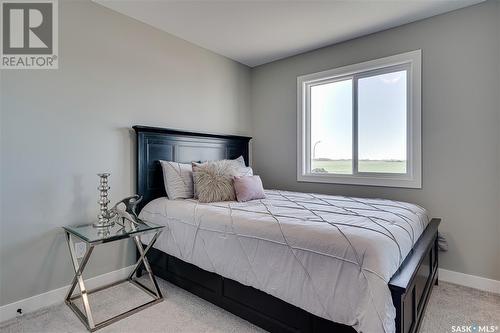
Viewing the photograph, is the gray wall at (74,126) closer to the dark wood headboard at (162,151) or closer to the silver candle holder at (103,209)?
the dark wood headboard at (162,151)

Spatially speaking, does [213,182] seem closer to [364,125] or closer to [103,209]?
[103,209]

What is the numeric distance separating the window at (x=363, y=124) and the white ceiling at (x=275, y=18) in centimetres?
41

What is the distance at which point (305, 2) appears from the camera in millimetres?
2398

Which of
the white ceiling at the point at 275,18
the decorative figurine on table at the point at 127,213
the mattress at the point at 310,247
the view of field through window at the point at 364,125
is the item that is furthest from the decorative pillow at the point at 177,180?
the view of field through window at the point at 364,125

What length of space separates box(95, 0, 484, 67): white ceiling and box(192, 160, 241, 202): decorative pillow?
4.83ft

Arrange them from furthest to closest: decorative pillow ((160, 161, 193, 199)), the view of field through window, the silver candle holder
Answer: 1. the view of field through window
2. decorative pillow ((160, 161, 193, 199))
3. the silver candle holder

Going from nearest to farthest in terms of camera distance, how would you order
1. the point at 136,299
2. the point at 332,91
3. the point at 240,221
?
1. the point at 240,221
2. the point at 136,299
3. the point at 332,91

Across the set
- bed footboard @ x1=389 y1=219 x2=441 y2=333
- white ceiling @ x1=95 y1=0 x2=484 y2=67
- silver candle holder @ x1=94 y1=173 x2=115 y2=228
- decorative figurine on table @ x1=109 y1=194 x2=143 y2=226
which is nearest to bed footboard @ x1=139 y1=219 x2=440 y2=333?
bed footboard @ x1=389 y1=219 x2=441 y2=333

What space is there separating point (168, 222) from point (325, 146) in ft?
7.19

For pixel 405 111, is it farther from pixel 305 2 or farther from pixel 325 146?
pixel 305 2

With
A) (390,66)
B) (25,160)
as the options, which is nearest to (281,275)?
(25,160)

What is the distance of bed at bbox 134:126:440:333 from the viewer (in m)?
1.30

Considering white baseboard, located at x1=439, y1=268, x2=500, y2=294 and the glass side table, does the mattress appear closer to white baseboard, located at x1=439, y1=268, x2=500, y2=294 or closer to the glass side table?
the glass side table

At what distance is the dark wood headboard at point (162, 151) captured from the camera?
106 inches
